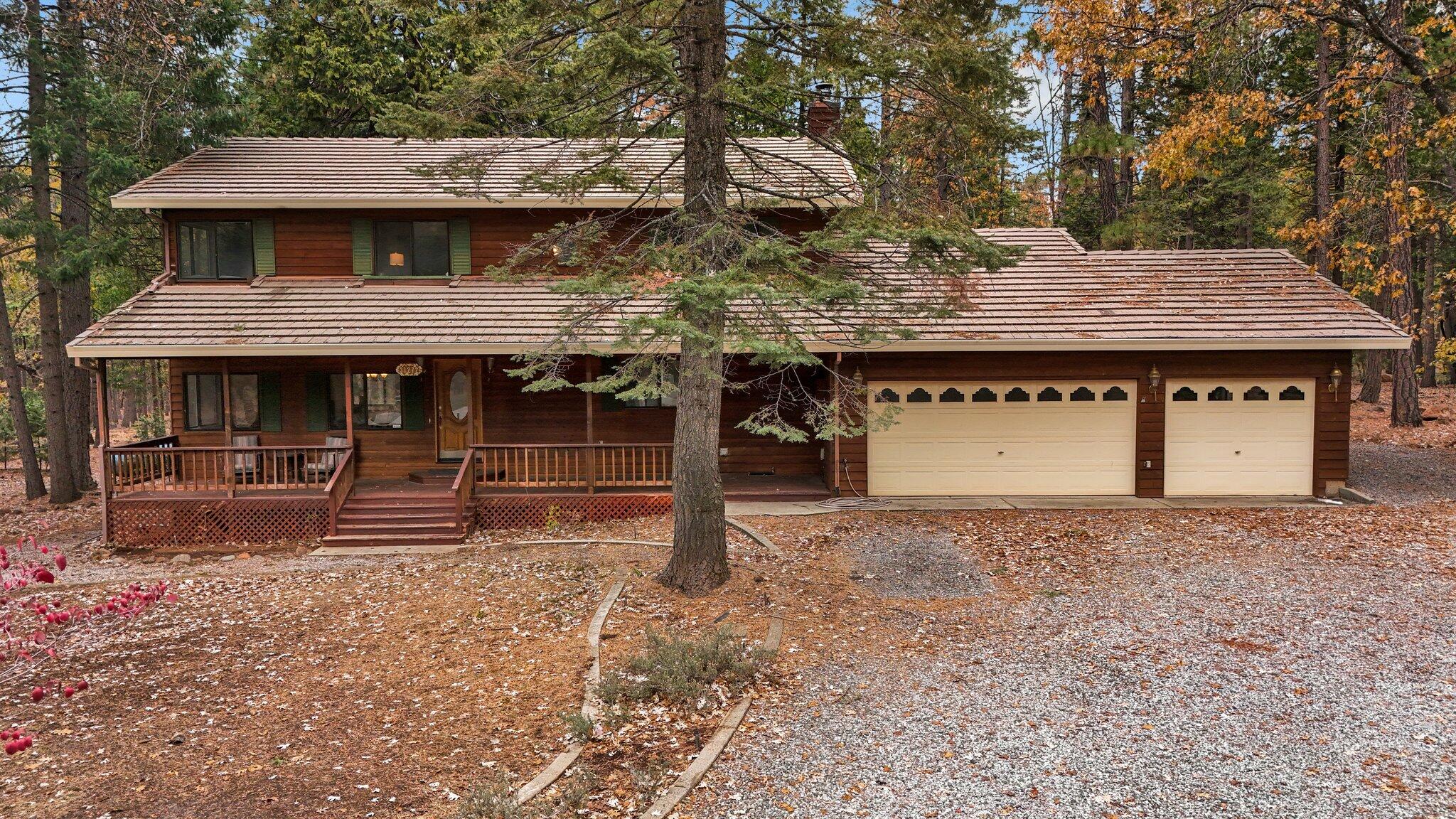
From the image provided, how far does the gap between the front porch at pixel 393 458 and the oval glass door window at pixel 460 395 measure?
Result: 27mm

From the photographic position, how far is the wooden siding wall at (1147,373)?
12.5 m

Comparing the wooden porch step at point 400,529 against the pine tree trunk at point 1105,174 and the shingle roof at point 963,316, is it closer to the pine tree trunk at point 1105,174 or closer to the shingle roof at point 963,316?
the shingle roof at point 963,316

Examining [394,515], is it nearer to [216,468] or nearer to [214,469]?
[216,468]

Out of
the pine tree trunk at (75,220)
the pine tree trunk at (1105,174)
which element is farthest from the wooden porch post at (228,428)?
the pine tree trunk at (1105,174)

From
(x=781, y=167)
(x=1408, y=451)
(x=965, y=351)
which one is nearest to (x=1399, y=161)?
(x=1408, y=451)

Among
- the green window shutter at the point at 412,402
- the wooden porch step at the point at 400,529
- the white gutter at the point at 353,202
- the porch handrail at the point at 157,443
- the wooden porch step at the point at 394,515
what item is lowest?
the wooden porch step at the point at 400,529

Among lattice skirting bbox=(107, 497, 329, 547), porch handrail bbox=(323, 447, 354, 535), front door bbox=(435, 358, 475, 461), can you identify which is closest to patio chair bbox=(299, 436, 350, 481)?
porch handrail bbox=(323, 447, 354, 535)

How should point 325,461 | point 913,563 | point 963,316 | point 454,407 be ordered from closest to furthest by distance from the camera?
point 913,563, point 325,461, point 963,316, point 454,407

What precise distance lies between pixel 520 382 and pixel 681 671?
8.87 metres

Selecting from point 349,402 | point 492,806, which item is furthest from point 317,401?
point 492,806

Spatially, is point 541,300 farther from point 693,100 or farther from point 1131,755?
point 1131,755

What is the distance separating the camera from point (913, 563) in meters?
9.36

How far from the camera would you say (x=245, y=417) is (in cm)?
1365

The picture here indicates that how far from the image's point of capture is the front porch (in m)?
11.8
